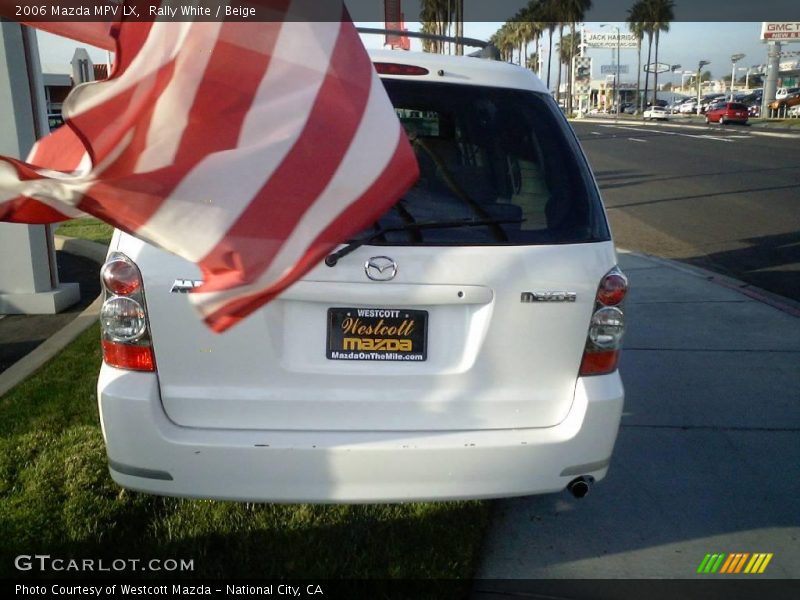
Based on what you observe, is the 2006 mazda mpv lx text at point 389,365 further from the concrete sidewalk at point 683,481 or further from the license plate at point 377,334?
the concrete sidewalk at point 683,481

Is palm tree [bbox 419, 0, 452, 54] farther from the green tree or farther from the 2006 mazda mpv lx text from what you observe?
the 2006 mazda mpv lx text

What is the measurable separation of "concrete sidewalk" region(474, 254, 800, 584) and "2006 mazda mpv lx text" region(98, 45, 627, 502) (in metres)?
0.70

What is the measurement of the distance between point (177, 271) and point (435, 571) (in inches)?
59.5

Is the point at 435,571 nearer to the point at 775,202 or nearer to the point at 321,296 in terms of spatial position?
the point at 321,296

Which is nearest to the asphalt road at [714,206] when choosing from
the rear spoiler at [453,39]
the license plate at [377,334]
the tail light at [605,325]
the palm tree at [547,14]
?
the rear spoiler at [453,39]

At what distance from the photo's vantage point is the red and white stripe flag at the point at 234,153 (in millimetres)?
2189

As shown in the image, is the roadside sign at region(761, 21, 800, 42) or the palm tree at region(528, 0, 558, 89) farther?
the palm tree at region(528, 0, 558, 89)

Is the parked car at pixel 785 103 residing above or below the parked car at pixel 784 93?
below

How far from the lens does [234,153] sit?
7.34 ft

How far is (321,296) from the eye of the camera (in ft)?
9.32

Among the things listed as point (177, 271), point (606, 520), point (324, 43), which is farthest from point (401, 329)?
point (606, 520)

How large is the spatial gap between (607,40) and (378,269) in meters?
119

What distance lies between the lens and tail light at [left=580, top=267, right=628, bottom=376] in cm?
309

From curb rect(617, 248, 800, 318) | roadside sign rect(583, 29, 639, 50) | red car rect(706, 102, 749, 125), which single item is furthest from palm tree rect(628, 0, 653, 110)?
curb rect(617, 248, 800, 318)
